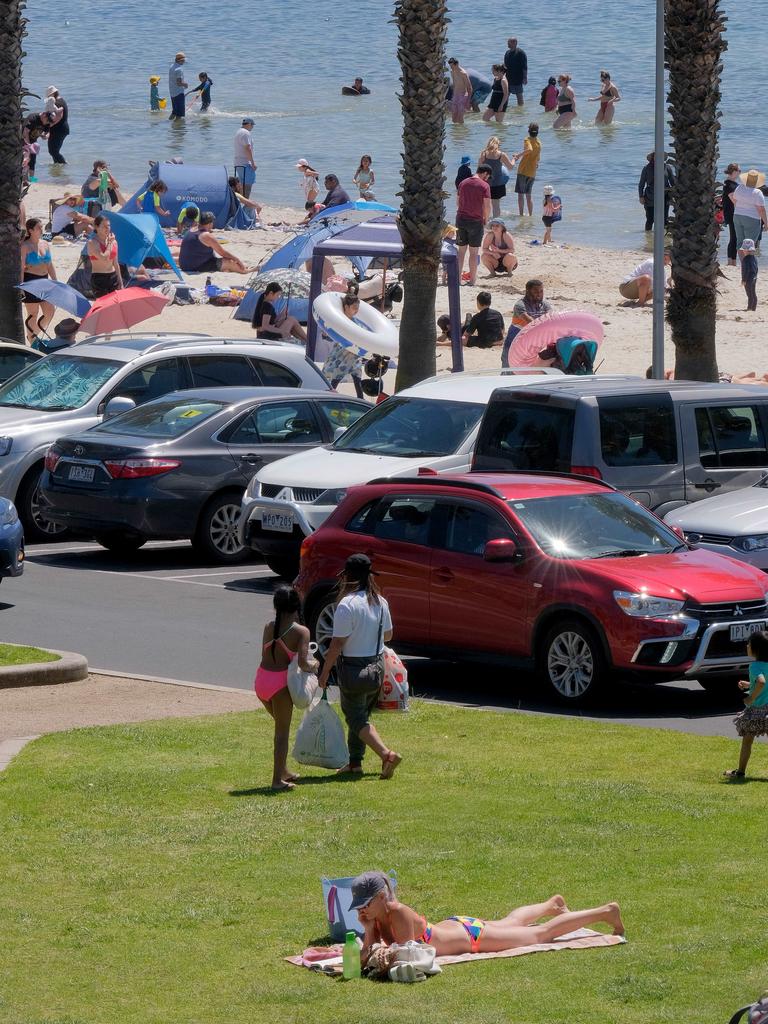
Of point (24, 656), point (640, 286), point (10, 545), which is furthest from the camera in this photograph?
point (640, 286)

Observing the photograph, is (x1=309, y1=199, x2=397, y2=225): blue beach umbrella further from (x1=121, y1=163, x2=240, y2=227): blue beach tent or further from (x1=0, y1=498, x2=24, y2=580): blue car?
(x1=0, y1=498, x2=24, y2=580): blue car

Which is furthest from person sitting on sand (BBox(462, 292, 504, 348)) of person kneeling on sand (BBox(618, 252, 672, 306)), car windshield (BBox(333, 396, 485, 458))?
car windshield (BBox(333, 396, 485, 458))

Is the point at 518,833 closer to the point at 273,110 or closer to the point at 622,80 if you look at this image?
the point at 273,110

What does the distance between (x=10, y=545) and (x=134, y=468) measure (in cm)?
257

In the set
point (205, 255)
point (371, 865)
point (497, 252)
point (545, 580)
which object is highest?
point (371, 865)

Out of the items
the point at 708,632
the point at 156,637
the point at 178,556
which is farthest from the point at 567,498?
the point at 178,556

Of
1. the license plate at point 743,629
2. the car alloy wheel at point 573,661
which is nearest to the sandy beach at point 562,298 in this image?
the car alloy wheel at point 573,661

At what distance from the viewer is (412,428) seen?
697 inches

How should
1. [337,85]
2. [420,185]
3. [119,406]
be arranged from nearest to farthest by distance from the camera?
[119,406], [420,185], [337,85]

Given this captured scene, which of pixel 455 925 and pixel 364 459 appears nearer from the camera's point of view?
pixel 455 925

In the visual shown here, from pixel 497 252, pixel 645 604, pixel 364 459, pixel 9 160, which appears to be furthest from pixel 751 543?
pixel 497 252

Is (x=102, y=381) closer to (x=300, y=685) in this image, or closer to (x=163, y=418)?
(x=163, y=418)

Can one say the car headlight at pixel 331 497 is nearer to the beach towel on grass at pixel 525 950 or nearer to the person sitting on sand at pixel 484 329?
the beach towel on grass at pixel 525 950

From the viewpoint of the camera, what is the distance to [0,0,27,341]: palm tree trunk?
2486 cm
